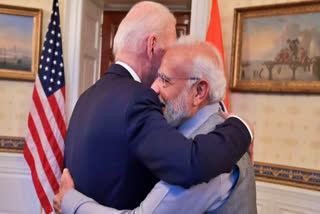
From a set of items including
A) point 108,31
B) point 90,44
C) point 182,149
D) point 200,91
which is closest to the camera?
point 182,149

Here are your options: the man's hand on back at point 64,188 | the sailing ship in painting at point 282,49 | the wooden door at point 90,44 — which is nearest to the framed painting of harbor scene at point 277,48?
the sailing ship in painting at point 282,49

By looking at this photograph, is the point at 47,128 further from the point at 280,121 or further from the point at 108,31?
the point at 280,121

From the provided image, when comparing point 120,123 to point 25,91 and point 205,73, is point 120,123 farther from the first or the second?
point 25,91

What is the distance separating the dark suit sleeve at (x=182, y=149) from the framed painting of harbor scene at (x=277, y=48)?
241 centimetres

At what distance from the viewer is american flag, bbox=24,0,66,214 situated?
4.03 metres

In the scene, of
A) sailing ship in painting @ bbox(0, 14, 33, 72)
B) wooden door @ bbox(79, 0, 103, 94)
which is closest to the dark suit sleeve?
wooden door @ bbox(79, 0, 103, 94)

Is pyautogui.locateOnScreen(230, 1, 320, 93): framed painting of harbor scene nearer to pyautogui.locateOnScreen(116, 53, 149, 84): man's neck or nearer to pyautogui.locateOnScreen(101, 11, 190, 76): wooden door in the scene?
pyautogui.locateOnScreen(101, 11, 190, 76): wooden door

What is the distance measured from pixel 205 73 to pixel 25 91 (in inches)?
138

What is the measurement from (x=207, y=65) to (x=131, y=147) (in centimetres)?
40

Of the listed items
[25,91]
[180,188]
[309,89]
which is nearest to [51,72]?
[25,91]

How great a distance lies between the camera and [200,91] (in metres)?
1.39

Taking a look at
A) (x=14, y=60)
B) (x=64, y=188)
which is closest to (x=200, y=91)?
(x=64, y=188)

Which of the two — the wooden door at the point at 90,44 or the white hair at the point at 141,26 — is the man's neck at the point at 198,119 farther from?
the wooden door at the point at 90,44

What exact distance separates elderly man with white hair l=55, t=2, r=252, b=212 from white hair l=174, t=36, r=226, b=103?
134mm
